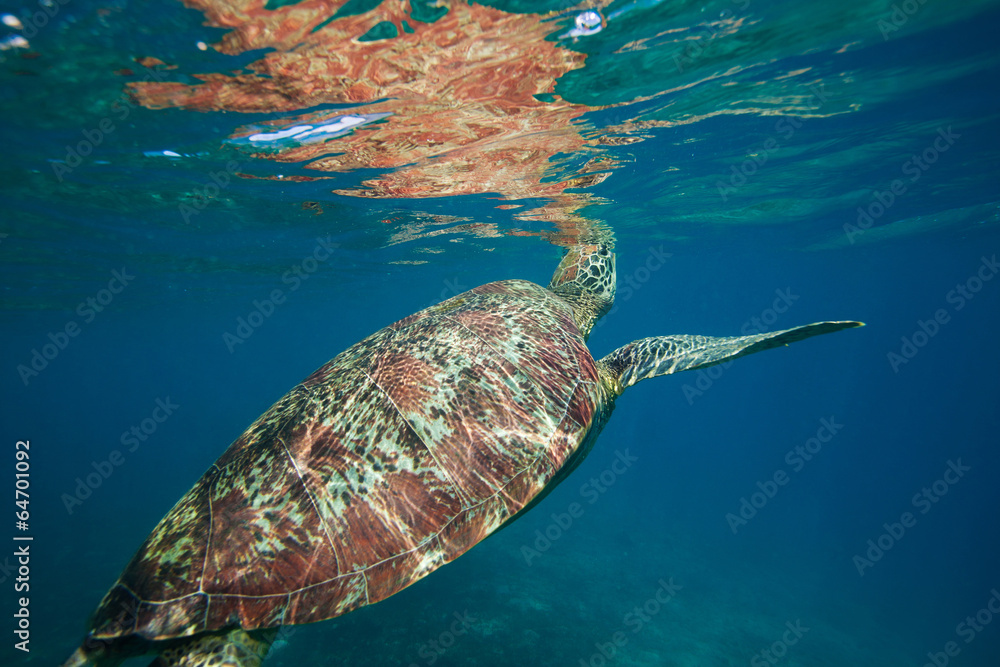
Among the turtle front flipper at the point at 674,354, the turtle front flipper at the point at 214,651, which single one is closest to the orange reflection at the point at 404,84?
the turtle front flipper at the point at 674,354

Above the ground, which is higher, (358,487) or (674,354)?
(358,487)

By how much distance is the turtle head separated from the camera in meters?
7.36

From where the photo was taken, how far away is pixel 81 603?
1231 cm

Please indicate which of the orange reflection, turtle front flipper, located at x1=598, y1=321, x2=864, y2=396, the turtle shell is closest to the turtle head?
turtle front flipper, located at x1=598, y1=321, x2=864, y2=396

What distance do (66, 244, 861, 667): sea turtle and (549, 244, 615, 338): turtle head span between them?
3.38 m

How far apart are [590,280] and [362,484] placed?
240 inches

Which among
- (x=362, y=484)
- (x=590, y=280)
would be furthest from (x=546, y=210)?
(x=362, y=484)

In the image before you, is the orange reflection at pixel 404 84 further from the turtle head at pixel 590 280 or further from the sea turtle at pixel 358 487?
the sea turtle at pixel 358 487

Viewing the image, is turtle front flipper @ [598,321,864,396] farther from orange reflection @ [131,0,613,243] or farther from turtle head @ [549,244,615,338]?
orange reflection @ [131,0,613,243]

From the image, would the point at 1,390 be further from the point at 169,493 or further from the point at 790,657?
the point at 790,657

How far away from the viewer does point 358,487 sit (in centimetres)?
267

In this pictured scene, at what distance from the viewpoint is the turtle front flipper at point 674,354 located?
12.9 ft

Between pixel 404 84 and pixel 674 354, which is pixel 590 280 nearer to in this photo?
pixel 674 354

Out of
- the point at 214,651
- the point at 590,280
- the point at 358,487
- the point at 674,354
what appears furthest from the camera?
the point at 590,280
